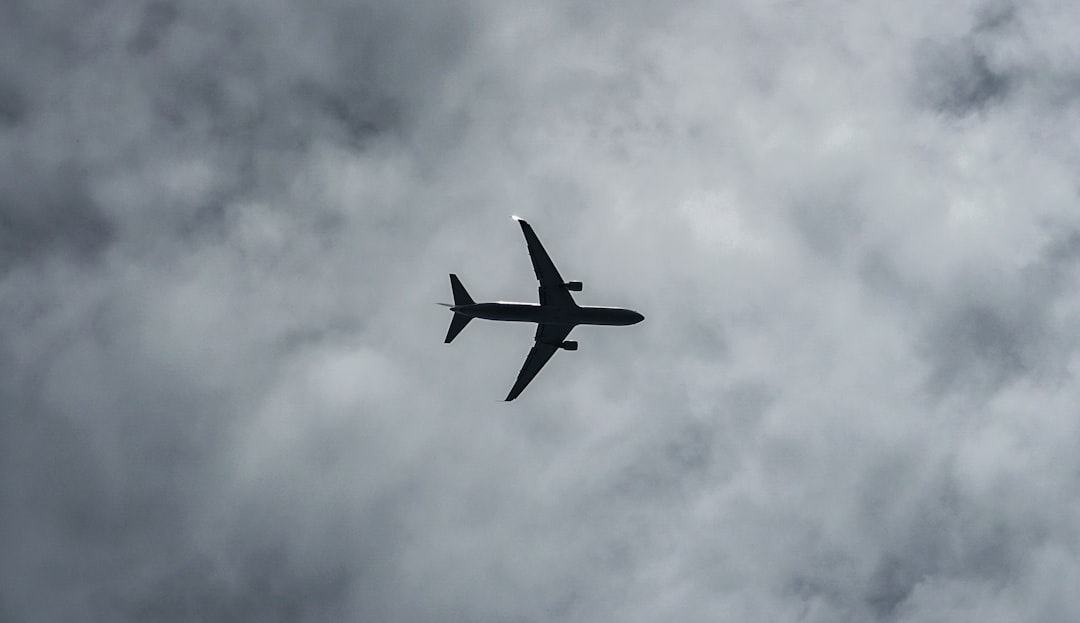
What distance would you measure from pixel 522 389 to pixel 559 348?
775cm

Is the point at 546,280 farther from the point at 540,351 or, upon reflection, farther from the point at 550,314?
the point at 540,351

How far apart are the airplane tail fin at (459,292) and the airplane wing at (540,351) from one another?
40.7 feet

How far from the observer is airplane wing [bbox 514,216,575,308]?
10688 cm

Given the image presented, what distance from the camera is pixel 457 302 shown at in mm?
105875

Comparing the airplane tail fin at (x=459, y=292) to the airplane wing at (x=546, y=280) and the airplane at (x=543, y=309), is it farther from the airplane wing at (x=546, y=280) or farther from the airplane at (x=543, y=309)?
the airplane wing at (x=546, y=280)

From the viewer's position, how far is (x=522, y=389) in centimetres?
11581

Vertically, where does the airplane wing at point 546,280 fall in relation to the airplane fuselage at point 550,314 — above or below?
above

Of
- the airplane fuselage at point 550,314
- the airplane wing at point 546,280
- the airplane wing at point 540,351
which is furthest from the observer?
the airplane wing at point 540,351

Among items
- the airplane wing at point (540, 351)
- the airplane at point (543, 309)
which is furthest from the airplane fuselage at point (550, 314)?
the airplane wing at point (540, 351)

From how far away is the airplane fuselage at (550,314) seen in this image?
102 meters

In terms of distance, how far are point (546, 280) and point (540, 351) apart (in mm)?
11852

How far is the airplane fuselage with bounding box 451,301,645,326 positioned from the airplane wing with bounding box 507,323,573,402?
5406mm

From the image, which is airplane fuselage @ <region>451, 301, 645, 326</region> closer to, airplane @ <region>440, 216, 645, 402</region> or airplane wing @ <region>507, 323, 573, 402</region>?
airplane @ <region>440, 216, 645, 402</region>

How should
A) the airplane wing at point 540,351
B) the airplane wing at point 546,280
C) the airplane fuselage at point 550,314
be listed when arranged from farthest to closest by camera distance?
1. the airplane wing at point 540,351
2. the airplane wing at point 546,280
3. the airplane fuselage at point 550,314
